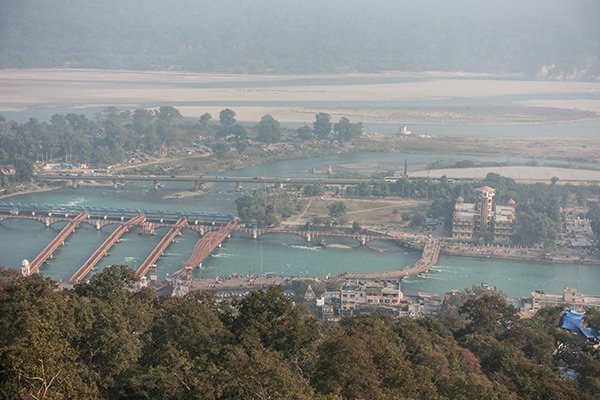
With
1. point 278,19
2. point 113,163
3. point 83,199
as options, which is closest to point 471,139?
point 113,163

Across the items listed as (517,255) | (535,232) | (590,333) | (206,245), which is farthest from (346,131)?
(590,333)

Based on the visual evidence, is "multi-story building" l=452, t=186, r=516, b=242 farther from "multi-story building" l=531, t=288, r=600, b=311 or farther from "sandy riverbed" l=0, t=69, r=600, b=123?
"sandy riverbed" l=0, t=69, r=600, b=123

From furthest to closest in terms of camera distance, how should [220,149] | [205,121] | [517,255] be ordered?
[205,121] < [220,149] < [517,255]

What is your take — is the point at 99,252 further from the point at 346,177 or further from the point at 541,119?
the point at 541,119

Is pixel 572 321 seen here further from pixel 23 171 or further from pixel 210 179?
pixel 23 171

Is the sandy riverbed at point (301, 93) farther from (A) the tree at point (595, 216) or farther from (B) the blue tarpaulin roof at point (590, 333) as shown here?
(B) the blue tarpaulin roof at point (590, 333)

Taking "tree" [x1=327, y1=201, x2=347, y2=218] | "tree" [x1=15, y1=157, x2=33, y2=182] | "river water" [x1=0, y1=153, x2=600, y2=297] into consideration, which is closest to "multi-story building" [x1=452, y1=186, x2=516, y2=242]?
"river water" [x1=0, y1=153, x2=600, y2=297]
